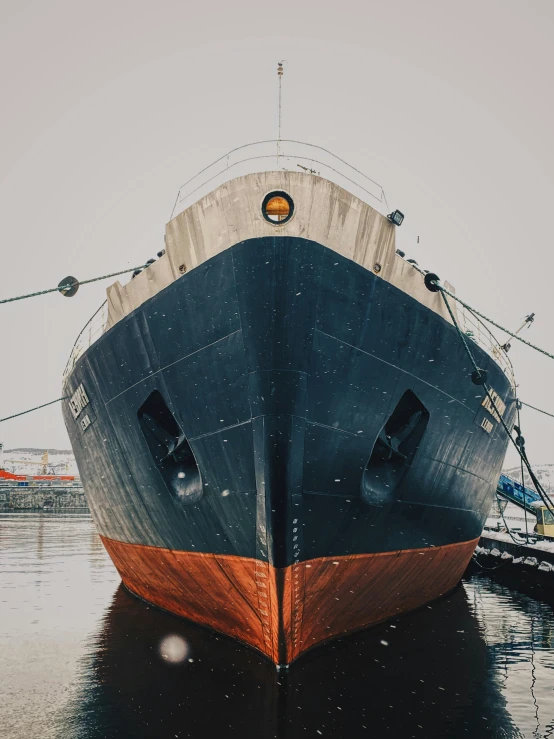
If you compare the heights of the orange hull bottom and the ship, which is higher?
the ship

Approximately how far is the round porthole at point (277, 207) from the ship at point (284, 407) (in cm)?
2

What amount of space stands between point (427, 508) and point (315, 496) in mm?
2643

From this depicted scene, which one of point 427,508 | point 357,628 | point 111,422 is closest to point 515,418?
point 427,508

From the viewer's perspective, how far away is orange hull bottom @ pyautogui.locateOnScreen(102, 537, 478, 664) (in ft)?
18.8

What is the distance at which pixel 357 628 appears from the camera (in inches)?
272

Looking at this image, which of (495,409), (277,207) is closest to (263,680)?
(495,409)

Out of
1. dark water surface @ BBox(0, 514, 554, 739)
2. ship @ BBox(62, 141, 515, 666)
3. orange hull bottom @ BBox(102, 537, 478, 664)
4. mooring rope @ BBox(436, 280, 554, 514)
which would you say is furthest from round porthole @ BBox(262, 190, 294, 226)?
dark water surface @ BBox(0, 514, 554, 739)

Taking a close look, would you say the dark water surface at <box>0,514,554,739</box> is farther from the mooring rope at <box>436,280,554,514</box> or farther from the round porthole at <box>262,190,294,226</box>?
the round porthole at <box>262,190,294,226</box>

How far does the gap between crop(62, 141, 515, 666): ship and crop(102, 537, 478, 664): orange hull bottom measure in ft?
0.10

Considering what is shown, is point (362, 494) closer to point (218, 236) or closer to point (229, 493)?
point (229, 493)

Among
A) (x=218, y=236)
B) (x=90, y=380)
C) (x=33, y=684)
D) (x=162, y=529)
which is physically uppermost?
(x=218, y=236)

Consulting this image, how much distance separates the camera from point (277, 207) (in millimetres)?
5848

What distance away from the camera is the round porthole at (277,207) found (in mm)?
5762

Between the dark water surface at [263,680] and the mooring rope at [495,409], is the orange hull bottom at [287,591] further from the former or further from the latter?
the mooring rope at [495,409]
